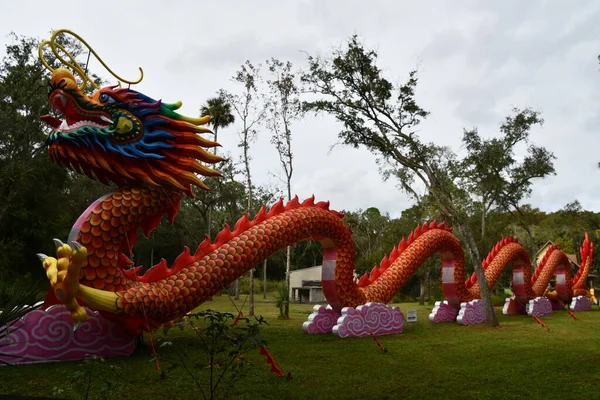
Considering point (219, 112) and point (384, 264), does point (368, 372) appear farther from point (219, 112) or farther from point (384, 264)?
point (219, 112)

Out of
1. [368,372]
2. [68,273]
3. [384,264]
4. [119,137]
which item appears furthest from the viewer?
[384,264]

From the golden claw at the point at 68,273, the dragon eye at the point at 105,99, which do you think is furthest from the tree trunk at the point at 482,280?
the golden claw at the point at 68,273

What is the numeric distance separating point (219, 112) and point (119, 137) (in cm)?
1536

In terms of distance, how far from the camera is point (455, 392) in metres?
5.41

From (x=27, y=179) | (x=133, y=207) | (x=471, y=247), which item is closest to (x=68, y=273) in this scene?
(x=133, y=207)

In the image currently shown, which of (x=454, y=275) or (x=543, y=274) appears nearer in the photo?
(x=454, y=275)

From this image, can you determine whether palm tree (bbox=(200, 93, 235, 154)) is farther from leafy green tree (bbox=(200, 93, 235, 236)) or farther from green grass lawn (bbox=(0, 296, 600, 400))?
green grass lawn (bbox=(0, 296, 600, 400))

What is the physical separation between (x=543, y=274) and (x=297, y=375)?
44.0ft

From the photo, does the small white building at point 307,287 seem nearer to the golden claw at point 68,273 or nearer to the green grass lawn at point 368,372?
the green grass lawn at point 368,372

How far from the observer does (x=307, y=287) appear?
27891 millimetres

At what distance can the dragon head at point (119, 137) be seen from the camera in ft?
22.2


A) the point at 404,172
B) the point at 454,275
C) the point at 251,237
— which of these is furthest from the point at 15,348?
the point at 404,172

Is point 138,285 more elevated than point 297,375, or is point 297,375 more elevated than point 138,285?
point 138,285

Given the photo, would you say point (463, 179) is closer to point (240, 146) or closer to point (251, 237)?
point (240, 146)
